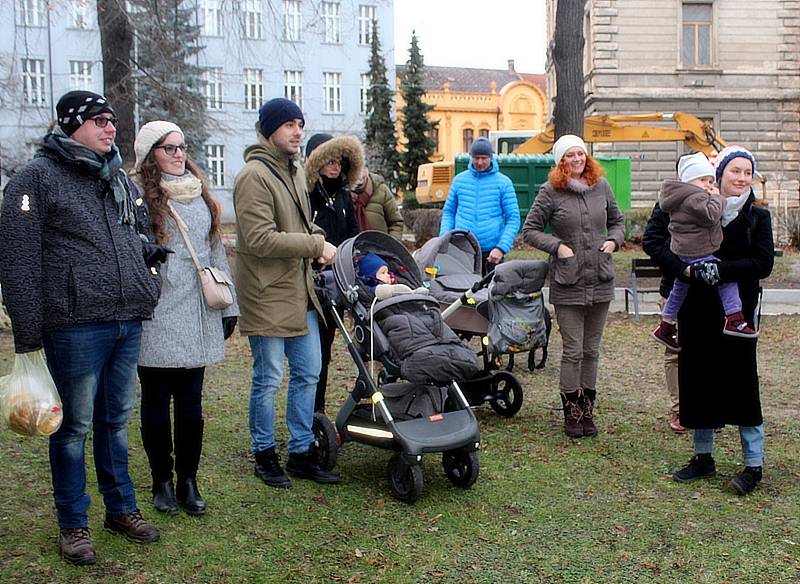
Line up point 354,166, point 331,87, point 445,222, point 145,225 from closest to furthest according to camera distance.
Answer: point 145,225 < point 354,166 < point 445,222 < point 331,87

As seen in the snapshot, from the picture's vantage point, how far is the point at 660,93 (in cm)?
3206

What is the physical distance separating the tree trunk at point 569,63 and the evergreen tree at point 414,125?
1159 inches

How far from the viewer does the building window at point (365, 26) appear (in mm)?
43531

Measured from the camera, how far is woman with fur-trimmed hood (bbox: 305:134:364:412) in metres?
5.52

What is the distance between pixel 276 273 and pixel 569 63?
31.1 ft

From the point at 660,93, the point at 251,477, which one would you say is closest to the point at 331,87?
the point at 660,93

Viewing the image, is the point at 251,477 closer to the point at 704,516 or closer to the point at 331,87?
the point at 704,516

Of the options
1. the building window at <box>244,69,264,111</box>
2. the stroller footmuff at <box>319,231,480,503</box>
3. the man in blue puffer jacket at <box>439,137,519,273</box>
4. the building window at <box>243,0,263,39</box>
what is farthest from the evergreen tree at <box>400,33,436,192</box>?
the stroller footmuff at <box>319,231,480,503</box>

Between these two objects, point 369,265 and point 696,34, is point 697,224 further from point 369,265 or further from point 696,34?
point 696,34

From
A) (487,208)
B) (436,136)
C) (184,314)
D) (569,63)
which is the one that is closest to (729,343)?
(184,314)

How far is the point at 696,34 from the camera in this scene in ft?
107

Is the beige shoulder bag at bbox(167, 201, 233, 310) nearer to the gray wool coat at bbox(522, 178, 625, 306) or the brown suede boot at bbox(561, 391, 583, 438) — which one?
the gray wool coat at bbox(522, 178, 625, 306)

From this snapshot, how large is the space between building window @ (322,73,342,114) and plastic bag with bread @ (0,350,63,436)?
133ft

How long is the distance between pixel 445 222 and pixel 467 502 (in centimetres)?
346
